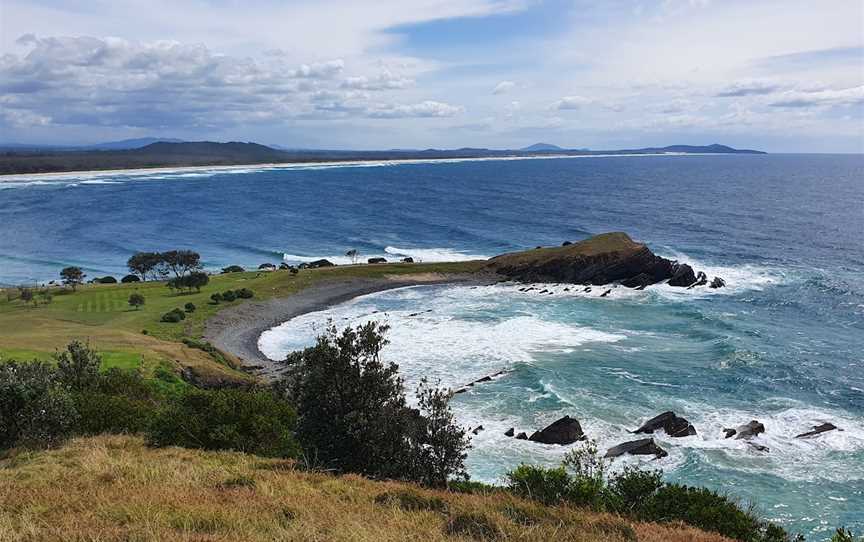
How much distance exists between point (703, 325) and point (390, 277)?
3885 cm

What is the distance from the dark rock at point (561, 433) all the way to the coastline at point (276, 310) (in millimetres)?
20551

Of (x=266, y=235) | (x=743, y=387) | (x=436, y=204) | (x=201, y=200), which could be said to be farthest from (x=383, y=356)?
(x=201, y=200)

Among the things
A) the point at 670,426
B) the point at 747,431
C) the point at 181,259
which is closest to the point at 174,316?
the point at 181,259

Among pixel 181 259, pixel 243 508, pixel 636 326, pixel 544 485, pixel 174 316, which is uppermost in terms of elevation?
pixel 243 508

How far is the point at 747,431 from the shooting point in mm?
33656

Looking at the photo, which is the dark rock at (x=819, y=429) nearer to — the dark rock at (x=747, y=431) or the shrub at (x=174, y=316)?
the dark rock at (x=747, y=431)

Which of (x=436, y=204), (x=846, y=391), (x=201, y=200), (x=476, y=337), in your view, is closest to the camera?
(x=846, y=391)

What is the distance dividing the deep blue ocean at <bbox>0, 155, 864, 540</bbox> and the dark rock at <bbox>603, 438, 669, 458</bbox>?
558 millimetres

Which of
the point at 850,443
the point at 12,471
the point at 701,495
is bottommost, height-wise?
the point at 850,443

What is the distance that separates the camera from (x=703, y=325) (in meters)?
56.1

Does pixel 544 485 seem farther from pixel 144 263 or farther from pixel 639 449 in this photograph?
pixel 144 263

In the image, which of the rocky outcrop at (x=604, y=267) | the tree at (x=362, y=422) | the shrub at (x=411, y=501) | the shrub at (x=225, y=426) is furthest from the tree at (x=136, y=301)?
the shrub at (x=411, y=501)

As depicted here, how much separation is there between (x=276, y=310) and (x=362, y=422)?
154 feet

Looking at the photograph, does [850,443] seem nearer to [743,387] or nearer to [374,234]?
[743,387]
